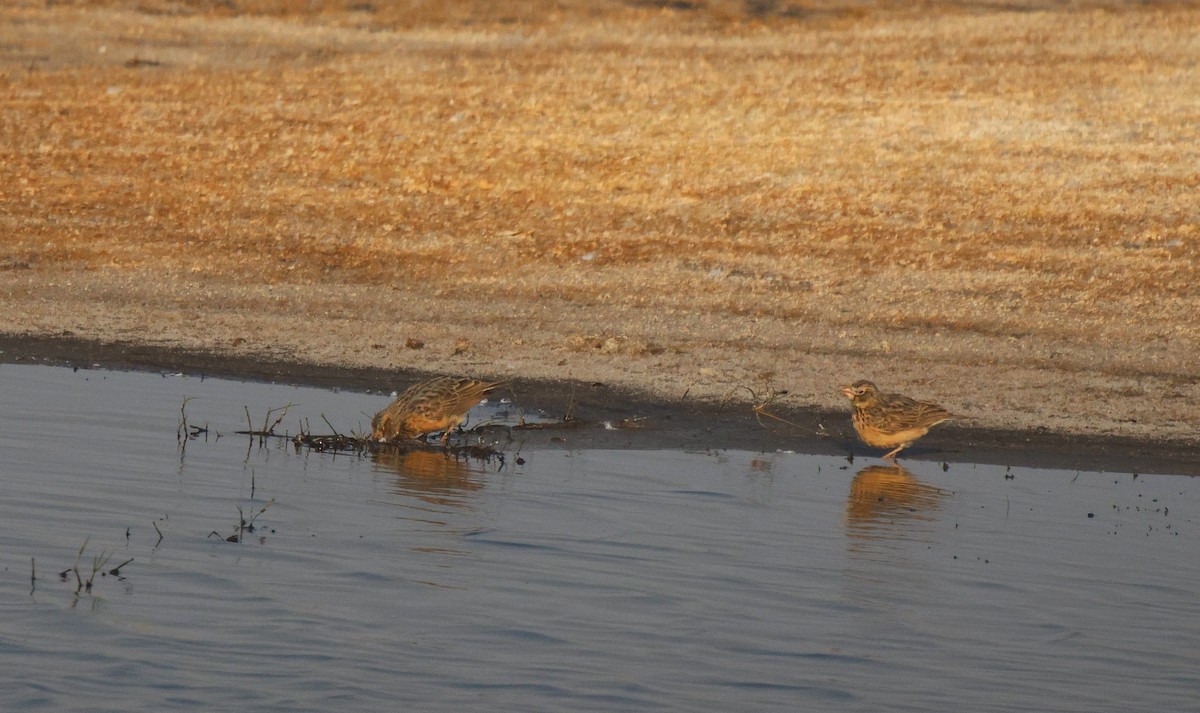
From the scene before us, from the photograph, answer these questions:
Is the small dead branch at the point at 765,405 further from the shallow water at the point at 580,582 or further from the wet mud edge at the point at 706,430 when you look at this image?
the shallow water at the point at 580,582

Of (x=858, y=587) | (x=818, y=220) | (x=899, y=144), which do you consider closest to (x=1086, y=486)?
(x=858, y=587)

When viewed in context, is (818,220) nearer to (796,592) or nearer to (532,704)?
(796,592)

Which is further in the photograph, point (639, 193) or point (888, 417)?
point (639, 193)

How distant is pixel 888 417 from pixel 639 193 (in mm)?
9507

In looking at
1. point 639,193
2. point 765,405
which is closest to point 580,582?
point 765,405

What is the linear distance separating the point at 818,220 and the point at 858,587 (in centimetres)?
1112

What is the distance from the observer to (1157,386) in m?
12.1

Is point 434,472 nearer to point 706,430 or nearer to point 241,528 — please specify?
point 241,528

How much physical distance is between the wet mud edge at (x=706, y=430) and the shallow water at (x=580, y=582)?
37 centimetres

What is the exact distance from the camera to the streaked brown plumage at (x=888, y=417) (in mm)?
9695

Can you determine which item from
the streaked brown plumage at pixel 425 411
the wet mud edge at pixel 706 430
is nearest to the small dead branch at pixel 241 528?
the streaked brown plumage at pixel 425 411

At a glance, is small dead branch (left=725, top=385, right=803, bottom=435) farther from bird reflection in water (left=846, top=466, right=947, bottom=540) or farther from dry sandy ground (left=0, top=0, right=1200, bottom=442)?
bird reflection in water (left=846, top=466, right=947, bottom=540)

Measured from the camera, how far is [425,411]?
9.57 meters

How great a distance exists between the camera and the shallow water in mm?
5812
